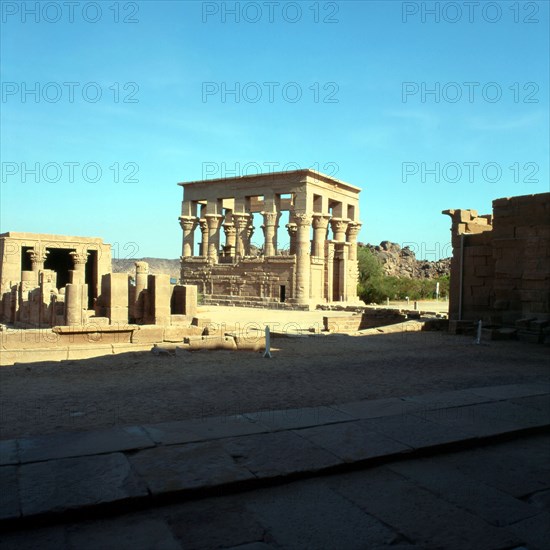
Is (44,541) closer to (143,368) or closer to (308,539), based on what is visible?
(308,539)

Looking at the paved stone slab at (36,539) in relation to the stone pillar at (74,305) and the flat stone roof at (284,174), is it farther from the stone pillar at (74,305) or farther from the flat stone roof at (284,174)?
the flat stone roof at (284,174)

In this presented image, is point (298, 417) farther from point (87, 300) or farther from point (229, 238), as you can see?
point (229, 238)

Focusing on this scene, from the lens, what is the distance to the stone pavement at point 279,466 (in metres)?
3.02

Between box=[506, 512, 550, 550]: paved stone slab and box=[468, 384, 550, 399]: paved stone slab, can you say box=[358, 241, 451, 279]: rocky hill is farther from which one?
box=[506, 512, 550, 550]: paved stone slab

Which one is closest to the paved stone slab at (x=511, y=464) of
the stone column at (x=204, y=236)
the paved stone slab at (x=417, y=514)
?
the paved stone slab at (x=417, y=514)

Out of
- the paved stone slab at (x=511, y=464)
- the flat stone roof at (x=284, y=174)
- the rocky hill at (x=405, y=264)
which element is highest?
the flat stone roof at (x=284, y=174)

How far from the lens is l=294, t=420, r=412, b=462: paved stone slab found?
3.92 m

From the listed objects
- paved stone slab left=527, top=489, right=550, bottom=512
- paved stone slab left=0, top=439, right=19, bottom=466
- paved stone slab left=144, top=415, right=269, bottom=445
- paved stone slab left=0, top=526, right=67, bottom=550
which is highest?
paved stone slab left=0, top=439, right=19, bottom=466

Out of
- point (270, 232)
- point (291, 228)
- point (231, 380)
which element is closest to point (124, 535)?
point (231, 380)

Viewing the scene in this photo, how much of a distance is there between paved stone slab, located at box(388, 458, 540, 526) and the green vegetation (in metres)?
36.6

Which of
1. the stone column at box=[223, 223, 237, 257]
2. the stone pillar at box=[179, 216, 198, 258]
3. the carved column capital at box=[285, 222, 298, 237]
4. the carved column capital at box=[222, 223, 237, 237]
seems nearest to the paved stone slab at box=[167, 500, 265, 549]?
the carved column capital at box=[285, 222, 298, 237]

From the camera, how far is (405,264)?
66500mm

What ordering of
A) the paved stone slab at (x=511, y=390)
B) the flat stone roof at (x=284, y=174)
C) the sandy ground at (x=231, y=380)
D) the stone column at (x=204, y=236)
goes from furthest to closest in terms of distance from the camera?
the stone column at (x=204, y=236) → the flat stone roof at (x=284, y=174) → the paved stone slab at (x=511, y=390) → the sandy ground at (x=231, y=380)

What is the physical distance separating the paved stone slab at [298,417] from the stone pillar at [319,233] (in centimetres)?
2875
